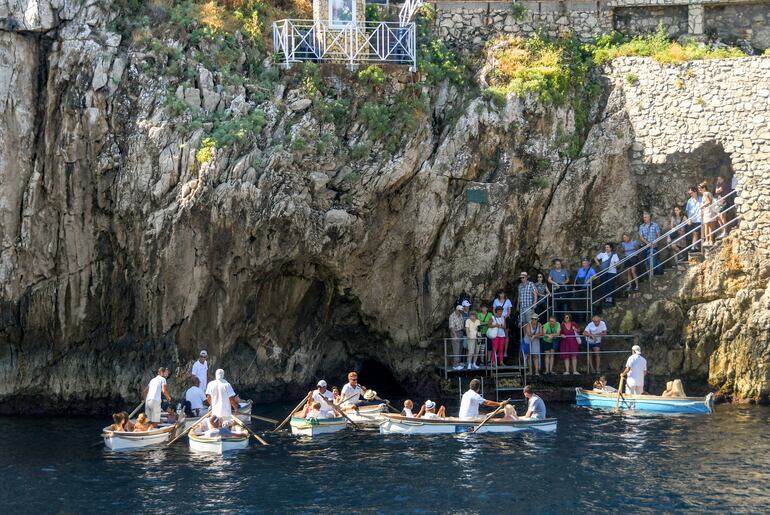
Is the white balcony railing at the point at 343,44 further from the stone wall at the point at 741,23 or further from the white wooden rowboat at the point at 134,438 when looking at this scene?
the white wooden rowboat at the point at 134,438

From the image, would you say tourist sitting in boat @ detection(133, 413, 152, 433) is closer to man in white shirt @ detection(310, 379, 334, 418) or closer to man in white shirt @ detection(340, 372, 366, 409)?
man in white shirt @ detection(310, 379, 334, 418)

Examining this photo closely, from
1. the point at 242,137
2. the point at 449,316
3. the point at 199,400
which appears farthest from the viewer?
the point at 449,316

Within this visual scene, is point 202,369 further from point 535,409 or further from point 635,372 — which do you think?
point 635,372

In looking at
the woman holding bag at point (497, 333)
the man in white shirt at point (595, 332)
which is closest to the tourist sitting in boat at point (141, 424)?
the woman holding bag at point (497, 333)

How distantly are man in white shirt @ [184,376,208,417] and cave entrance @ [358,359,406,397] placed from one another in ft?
23.2

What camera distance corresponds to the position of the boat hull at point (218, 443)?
26.1 metres

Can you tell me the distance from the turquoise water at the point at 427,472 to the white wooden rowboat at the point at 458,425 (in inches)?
10.4

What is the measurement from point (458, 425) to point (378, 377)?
798cm

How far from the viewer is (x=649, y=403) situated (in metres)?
29.6

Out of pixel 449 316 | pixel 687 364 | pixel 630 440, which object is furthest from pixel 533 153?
pixel 630 440

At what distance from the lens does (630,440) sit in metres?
26.6

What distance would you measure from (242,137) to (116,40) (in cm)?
475

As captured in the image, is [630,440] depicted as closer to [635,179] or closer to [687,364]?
[687,364]

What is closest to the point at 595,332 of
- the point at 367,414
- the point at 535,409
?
the point at 535,409
